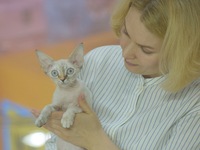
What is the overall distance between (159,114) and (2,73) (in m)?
1.02

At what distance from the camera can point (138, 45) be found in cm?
124

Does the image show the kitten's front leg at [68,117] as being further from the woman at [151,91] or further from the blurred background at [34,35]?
the blurred background at [34,35]

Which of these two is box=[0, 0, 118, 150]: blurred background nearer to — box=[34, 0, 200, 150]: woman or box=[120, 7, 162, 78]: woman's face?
box=[34, 0, 200, 150]: woman

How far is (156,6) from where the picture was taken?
47.0 inches

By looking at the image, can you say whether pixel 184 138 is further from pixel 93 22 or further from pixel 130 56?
pixel 93 22

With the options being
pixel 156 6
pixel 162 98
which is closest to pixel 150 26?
pixel 156 6

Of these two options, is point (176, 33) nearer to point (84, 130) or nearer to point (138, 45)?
point (138, 45)

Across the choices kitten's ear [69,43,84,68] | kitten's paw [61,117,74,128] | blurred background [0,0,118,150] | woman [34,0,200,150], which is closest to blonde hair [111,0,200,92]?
woman [34,0,200,150]

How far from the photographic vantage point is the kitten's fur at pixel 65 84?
120 centimetres

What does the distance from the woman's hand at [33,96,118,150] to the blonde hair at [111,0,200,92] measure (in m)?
0.25

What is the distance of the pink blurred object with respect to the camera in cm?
206

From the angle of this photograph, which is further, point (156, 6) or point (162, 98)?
point (162, 98)

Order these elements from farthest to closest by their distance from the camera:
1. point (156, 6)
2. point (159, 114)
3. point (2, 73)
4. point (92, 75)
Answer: point (2, 73)
point (92, 75)
point (159, 114)
point (156, 6)

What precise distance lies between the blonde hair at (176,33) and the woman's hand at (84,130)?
25cm
